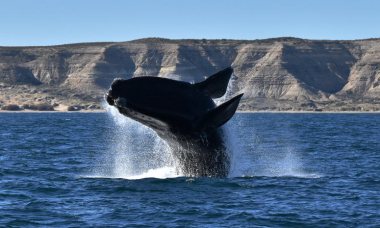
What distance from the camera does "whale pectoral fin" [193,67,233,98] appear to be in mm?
13688

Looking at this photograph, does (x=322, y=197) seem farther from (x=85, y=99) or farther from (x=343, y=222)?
(x=85, y=99)

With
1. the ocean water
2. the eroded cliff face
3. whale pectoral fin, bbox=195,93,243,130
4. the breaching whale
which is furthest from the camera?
the eroded cliff face

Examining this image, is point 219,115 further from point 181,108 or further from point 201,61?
point 201,61

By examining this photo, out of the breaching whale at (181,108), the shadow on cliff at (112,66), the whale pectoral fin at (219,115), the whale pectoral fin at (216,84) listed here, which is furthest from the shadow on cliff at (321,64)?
the whale pectoral fin at (219,115)

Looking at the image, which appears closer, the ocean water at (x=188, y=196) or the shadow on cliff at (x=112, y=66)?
the ocean water at (x=188, y=196)

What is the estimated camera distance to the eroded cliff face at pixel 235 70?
163 m

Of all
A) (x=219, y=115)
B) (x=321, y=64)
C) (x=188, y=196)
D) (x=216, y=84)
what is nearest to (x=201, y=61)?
(x=321, y=64)

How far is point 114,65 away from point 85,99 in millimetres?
25952

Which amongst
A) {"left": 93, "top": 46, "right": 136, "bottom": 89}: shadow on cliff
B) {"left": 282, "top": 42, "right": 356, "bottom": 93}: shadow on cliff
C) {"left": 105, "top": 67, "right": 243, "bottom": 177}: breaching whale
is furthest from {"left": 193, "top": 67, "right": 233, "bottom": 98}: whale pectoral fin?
{"left": 282, "top": 42, "right": 356, "bottom": 93}: shadow on cliff

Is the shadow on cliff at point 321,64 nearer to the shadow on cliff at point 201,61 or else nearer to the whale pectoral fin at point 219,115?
the shadow on cliff at point 201,61

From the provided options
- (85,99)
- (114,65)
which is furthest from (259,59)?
(85,99)

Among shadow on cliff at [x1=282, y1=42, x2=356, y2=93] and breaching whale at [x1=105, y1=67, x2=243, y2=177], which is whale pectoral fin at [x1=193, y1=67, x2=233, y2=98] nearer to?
breaching whale at [x1=105, y1=67, x2=243, y2=177]

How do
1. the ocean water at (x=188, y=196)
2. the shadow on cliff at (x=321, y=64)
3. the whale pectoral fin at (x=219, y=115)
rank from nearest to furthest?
1. the whale pectoral fin at (x=219, y=115)
2. the ocean water at (x=188, y=196)
3. the shadow on cliff at (x=321, y=64)

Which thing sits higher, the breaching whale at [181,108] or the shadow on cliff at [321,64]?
the shadow on cliff at [321,64]
